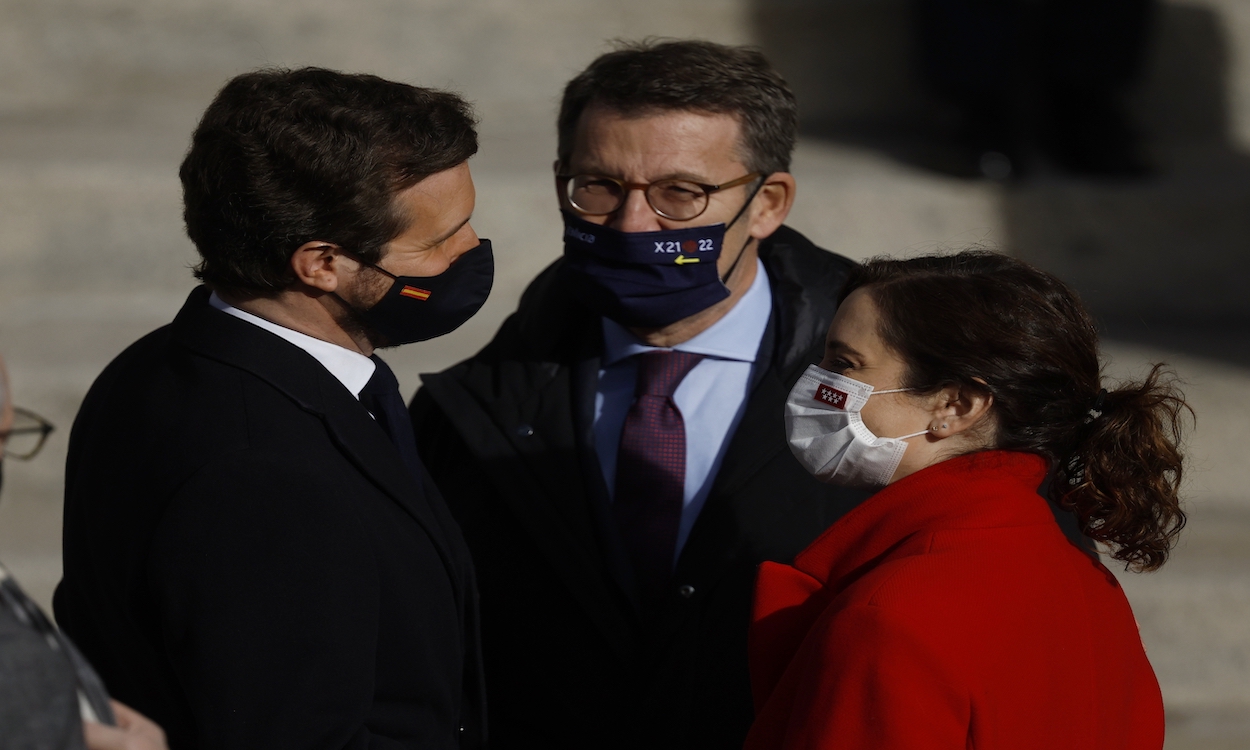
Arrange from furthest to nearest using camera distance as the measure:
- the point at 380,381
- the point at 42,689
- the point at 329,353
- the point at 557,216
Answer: the point at 557,216 → the point at 380,381 → the point at 329,353 → the point at 42,689

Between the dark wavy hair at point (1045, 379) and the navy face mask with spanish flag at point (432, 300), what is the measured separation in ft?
2.22

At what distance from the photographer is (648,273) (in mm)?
2252

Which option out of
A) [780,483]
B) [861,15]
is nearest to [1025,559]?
[780,483]

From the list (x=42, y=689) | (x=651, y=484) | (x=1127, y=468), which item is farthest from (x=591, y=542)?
(x=42, y=689)

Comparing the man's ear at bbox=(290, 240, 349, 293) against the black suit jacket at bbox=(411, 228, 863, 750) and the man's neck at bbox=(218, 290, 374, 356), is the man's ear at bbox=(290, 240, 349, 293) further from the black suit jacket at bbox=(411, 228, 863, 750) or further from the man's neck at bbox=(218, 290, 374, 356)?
the black suit jacket at bbox=(411, 228, 863, 750)

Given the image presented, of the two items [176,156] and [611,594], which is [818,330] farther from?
[176,156]

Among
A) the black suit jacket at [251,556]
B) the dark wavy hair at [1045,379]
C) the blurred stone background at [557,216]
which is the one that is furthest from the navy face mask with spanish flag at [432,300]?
the blurred stone background at [557,216]

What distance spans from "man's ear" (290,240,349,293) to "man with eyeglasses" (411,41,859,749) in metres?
0.60

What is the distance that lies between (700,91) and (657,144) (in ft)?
0.48

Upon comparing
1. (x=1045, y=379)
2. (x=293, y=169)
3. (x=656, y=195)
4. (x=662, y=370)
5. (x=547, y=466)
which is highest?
(x=293, y=169)

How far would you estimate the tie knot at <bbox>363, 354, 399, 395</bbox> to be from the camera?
1893 mm

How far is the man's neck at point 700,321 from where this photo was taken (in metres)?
2.35

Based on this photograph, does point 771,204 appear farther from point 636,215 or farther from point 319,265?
point 319,265

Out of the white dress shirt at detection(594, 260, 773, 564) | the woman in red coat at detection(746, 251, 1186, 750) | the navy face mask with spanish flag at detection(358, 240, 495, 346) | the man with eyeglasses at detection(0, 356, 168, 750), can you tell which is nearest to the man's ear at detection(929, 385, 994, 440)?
the woman in red coat at detection(746, 251, 1186, 750)
